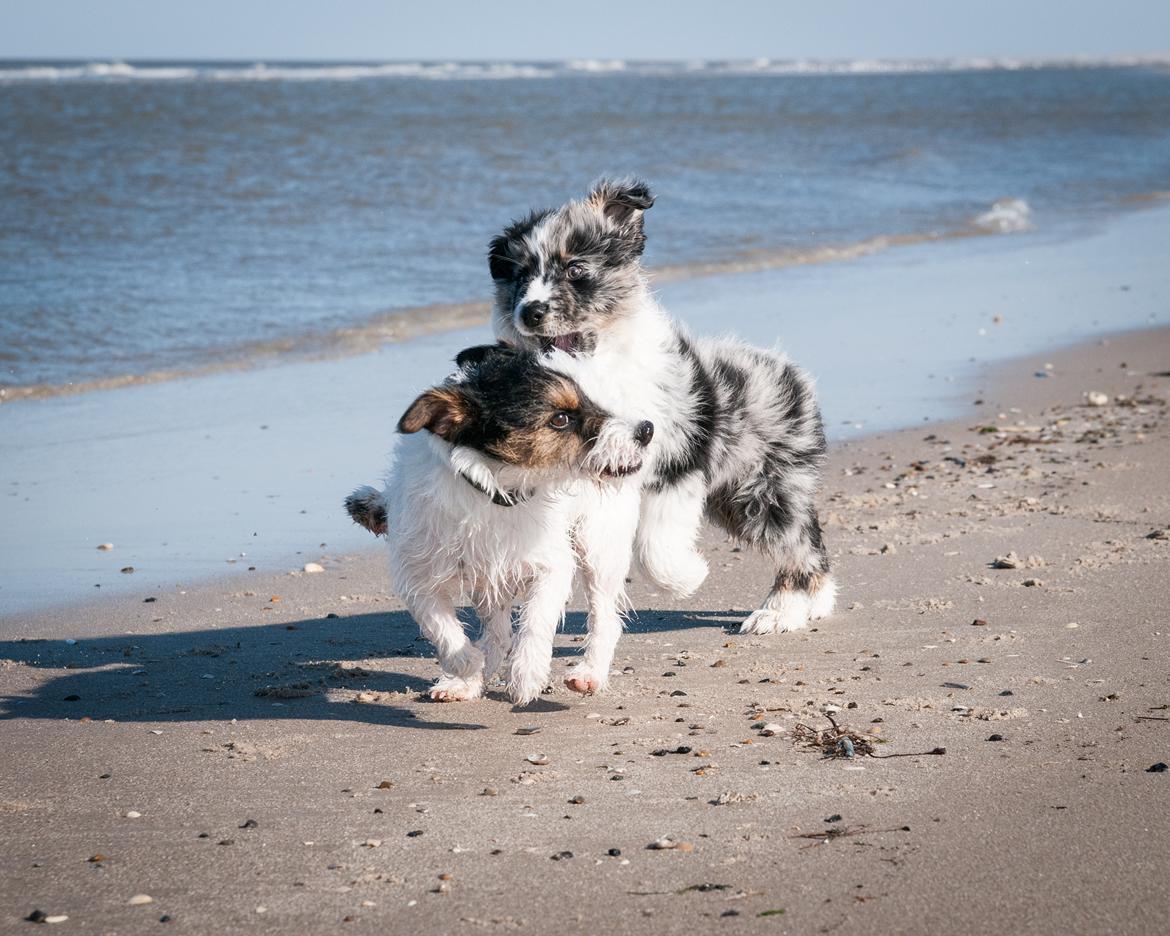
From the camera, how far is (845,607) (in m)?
6.25

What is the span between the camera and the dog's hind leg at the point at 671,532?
564cm

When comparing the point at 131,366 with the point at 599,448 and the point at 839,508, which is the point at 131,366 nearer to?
the point at 839,508

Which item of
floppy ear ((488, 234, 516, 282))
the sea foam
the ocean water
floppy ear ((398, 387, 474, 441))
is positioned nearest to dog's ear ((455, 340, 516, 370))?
floppy ear ((398, 387, 474, 441))

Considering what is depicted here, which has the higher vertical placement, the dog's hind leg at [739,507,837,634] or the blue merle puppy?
the blue merle puppy

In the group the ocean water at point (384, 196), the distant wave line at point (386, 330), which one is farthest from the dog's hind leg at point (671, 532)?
the ocean water at point (384, 196)

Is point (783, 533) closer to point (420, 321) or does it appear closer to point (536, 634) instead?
point (536, 634)

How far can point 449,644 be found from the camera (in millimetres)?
5031

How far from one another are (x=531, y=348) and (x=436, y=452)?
633 mm

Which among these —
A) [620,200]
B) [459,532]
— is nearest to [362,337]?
[620,200]

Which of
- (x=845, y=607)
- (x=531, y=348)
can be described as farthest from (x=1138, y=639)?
(x=531, y=348)

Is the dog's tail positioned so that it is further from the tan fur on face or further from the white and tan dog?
the tan fur on face

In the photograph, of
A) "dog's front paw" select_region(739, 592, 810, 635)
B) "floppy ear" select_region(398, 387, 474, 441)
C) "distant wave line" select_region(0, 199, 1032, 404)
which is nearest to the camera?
"floppy ear" select_region(398, 387, 474, 441)

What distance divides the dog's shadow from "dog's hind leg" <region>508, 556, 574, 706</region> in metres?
0.26

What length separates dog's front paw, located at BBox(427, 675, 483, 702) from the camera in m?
5.18
